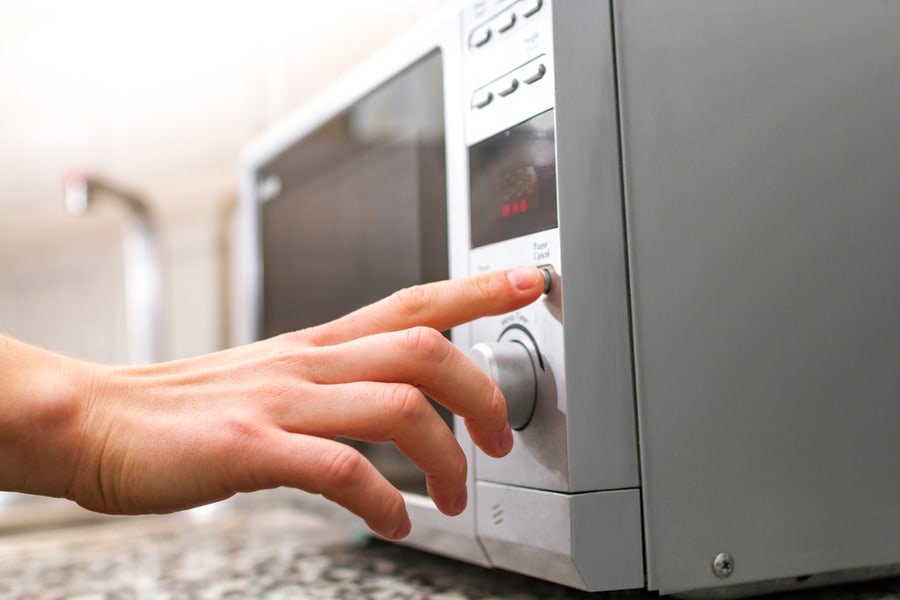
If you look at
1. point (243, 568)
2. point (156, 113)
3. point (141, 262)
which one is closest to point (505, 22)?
point (243, 568)

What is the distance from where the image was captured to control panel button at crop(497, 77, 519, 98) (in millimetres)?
466

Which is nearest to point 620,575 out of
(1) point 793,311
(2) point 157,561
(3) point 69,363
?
(1) point 793,311

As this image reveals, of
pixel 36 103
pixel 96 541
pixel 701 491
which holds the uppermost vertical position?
pixel 36 103

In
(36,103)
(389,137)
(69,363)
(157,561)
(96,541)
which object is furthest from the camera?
(36,103)

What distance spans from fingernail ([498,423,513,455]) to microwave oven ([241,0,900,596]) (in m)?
0.01

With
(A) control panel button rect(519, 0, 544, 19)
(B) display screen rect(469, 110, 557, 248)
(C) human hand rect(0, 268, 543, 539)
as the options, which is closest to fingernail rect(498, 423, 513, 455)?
(C) human hand rect(0, 268, 543, 539)

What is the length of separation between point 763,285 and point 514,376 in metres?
0.15

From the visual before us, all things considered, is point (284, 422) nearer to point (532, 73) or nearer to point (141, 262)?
point (532, 73)

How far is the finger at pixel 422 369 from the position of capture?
407 mm

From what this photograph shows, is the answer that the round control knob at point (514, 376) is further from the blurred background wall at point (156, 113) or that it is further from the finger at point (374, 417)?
the blurred background wall at point (156, 113)

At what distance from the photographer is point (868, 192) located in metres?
0.49

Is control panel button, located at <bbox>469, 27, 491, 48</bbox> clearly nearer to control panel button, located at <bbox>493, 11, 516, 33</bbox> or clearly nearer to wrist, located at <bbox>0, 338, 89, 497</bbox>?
control panel button, located at <bbox>493, 11, 516, 33</bbox>

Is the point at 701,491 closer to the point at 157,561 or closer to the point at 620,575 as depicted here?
the point at 620,575

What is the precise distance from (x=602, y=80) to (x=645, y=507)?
0.74ft
